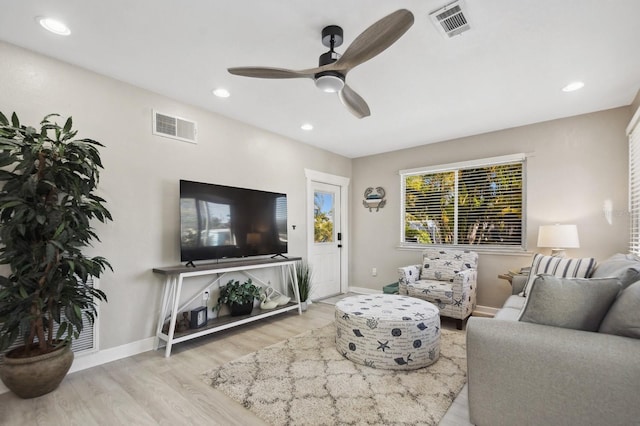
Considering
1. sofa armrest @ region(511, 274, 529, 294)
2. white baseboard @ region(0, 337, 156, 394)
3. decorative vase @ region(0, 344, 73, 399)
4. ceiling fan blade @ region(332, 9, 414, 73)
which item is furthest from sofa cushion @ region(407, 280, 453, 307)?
decorative vase @ region(0, 344, 73, 399)

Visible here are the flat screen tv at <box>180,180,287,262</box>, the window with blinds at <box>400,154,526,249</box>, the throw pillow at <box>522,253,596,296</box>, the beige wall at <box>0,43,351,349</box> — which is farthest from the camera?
the window with blinds at <box>400,154,526,249</box>

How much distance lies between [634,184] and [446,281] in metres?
2.12

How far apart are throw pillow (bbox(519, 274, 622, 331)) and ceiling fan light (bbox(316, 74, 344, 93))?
1.65 m

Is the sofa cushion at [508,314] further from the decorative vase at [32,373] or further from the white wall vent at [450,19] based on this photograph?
the decorative vase at [32,373]

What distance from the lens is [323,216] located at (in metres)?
5.12

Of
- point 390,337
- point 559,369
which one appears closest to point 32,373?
point 390,337

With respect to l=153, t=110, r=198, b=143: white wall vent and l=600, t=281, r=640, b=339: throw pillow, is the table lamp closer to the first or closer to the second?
l=600, t=281, r=640, b=339: throw pillow

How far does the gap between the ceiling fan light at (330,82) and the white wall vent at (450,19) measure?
670 mm

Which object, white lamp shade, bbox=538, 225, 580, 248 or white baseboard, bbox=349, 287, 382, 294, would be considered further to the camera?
white baseboard, bbox=349, 287, 382, 294

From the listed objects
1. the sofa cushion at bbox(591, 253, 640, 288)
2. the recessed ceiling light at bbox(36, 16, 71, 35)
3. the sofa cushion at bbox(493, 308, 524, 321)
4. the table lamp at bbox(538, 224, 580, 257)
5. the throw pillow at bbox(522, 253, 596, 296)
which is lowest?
the sofa cushion at bbox(493, 308, 524, 321)

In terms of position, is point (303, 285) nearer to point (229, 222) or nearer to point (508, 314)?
point (229, 222)

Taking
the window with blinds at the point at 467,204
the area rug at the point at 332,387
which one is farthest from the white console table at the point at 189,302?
the window with blinds at the point at 467,204

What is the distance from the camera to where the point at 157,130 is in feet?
9.84

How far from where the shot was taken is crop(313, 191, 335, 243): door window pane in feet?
16.3
